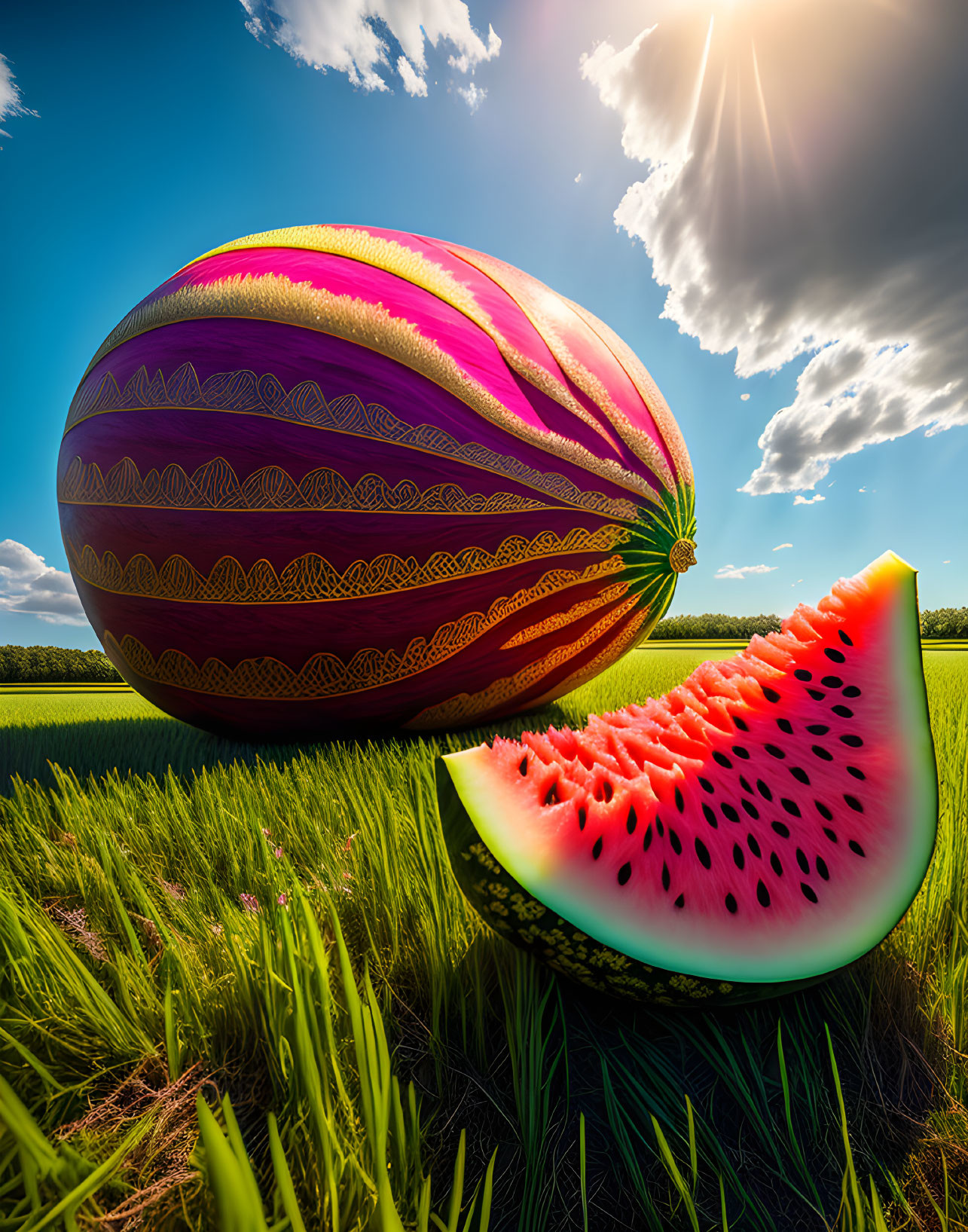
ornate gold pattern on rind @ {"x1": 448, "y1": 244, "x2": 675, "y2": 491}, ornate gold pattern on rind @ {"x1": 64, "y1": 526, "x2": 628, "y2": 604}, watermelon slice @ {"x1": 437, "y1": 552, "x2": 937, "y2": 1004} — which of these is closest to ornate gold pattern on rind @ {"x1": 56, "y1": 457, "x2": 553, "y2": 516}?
ornate gold pattern on rind @ {"x1": 64, "y1": 526, "x2": 628, "y2": 604}

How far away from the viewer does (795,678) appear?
42.4 inches

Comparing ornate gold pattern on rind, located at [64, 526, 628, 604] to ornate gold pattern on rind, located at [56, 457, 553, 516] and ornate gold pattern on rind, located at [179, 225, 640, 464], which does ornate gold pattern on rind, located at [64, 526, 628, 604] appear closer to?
ornate gold pattern on rind, located at [56, 457, 553, 516]

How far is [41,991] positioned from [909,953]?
1233 mm

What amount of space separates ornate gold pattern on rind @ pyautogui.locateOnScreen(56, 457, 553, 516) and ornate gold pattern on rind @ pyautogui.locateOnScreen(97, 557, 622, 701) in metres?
0.33

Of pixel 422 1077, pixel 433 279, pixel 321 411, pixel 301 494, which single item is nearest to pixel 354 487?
pixel 301 494

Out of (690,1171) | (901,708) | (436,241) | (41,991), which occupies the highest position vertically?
(436,241)

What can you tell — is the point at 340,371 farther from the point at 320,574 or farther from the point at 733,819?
the point at 733,819

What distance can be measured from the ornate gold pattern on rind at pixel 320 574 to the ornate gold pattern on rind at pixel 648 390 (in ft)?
2.21

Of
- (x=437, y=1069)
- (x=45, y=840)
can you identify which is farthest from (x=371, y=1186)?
Answer: (x=45, y=840)

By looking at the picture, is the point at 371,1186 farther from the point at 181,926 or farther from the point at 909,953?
the point at 909,953

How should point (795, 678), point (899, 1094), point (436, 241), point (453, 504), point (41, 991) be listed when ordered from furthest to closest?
point (436, 241) → point (453, 504) → point (795, 678) → point (41, 991) → point (899, 1094)

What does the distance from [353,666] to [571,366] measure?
1353 mm

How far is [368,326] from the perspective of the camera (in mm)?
1969

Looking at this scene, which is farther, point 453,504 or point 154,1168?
point 453,504
